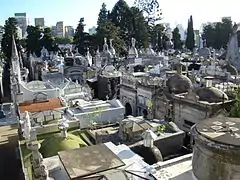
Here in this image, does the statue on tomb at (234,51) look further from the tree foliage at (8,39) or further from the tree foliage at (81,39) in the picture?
the tree foliage at (8,39)

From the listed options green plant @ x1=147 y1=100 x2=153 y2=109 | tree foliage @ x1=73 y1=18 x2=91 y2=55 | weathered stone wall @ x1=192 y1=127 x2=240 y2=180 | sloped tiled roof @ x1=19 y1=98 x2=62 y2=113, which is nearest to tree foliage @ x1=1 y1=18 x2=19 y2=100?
tree foliage @ x1=73 y1=18 x2=91 y2=55

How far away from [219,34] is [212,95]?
68.0 meters

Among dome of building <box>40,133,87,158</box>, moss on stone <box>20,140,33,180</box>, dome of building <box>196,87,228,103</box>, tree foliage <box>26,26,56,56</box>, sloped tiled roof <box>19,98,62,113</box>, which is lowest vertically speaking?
moss on stone <box>20,140,33,180</box>

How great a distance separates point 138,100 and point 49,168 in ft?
61.9

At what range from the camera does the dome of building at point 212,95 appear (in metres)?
21.5

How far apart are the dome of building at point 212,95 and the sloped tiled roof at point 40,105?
1179cm

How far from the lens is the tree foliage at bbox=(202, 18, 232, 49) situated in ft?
271

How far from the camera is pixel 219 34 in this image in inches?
3302

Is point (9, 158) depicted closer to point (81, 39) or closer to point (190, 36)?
point (81, 39)

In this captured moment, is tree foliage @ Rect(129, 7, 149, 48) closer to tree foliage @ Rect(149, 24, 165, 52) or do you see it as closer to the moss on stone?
tree foliage @ Rect(149, 24, 165, 52)

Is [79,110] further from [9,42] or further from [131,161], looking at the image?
[9,42]

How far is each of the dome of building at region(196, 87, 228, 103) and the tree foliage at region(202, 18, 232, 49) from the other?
65.8 m

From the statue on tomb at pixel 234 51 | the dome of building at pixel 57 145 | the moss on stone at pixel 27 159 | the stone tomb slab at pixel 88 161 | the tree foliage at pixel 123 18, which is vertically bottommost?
the moss on stone at pixel 27 159

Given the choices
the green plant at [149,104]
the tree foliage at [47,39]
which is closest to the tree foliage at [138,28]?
the tree foliage at [47,39]
